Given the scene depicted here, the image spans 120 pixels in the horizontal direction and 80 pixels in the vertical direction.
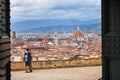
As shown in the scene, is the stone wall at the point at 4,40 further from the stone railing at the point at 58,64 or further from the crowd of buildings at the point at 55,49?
the crowd of buildings at the point at 55,49

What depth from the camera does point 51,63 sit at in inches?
977

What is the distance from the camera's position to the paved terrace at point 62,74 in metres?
20.5

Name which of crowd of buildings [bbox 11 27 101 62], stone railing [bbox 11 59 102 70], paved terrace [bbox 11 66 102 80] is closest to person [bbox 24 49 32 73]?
paved terrace [bbox 11 66 102 80]

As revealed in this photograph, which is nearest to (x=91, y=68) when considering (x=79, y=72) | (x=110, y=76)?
(x=79, y=72)

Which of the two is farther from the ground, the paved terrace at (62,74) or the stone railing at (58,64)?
the stone railing at (58,64)

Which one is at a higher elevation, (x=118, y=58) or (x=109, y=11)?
(x=109, y=11)

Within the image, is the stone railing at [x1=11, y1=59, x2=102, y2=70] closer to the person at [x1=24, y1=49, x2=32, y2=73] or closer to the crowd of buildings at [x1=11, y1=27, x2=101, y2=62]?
the person at [x1=24, y1=49, x2=32, y2=73]

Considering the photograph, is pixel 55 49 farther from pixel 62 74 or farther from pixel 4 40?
pixel 4 40

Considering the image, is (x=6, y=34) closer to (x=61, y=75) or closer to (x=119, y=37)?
(x=119, y=37)

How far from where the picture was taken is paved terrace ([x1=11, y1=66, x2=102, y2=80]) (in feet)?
67.2

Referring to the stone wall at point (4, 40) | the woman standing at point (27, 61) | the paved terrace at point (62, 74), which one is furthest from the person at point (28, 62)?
the stone wall at point (4, 40)

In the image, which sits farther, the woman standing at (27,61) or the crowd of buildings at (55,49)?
the crowd of buildings at (55,49)

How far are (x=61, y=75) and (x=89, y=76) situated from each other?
145cm

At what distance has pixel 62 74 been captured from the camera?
21.9 meters
